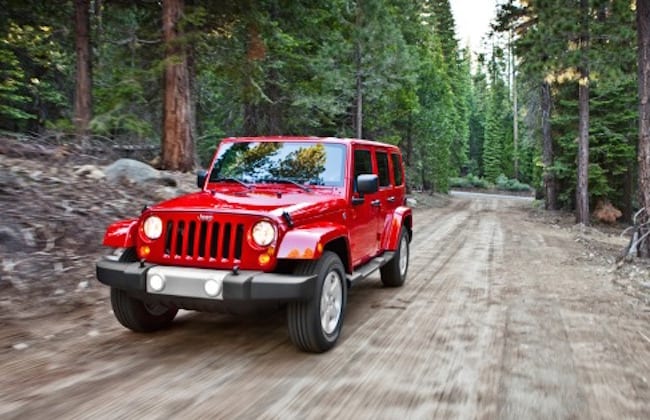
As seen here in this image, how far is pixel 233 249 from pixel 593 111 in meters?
21.7

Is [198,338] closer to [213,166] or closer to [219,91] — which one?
[213,166]

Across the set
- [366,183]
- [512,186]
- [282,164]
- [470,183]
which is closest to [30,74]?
[282,164]

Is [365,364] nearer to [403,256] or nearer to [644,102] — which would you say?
[403,256]

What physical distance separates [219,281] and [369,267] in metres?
2.38

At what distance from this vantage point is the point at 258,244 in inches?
163

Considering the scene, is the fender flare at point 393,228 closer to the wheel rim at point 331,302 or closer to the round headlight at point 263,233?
the wheel rim at point 331,302

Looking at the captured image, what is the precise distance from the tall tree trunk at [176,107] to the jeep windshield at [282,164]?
23.9 feet

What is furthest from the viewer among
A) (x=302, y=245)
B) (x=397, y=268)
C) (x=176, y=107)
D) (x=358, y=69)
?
(x=358, y=69)

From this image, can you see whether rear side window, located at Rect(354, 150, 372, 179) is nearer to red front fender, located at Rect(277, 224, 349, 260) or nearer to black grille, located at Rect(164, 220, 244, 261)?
red front fender, located at Rect(277, 224, 349, 260)

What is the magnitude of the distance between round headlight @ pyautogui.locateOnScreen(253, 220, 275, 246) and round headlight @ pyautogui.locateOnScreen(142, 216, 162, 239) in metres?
0.89

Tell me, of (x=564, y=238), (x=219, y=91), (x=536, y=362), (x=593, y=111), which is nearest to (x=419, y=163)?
(x=593, y=111)

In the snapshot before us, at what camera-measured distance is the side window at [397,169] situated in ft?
24.7

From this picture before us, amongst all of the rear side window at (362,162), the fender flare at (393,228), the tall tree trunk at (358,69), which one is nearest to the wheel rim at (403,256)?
the fender flare at (393,228)

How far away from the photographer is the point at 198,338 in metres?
4.79
